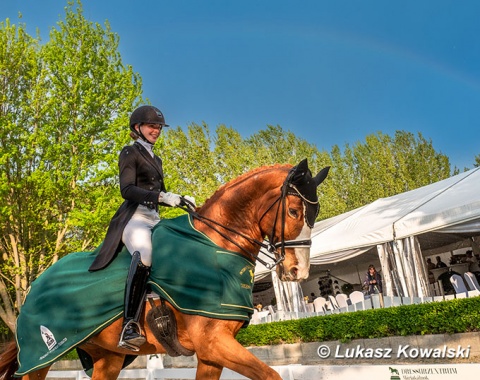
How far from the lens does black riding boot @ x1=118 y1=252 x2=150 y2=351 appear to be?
13.3 ft

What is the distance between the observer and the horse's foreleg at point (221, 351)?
3426 mm

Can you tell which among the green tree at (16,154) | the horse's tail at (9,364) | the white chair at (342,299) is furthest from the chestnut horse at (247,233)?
the green tree at (16,154)

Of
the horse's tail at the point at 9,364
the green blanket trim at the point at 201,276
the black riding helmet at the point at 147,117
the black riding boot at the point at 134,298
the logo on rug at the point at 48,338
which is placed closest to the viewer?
the green blanket trim at the point at 201,276

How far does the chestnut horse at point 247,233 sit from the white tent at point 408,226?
889 centimetres

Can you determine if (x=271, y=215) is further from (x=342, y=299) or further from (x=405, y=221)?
(x=342, y=299)

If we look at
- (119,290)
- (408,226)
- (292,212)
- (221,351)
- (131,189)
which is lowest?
(221,351)

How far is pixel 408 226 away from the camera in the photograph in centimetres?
1292

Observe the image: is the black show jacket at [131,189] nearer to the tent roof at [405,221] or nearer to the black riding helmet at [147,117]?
the black riding helmet at [147,117]

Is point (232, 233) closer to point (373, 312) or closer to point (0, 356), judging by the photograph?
point (0, 356)

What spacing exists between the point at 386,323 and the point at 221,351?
766 cm

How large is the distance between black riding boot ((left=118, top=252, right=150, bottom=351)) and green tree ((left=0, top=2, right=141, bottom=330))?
49.3 feet

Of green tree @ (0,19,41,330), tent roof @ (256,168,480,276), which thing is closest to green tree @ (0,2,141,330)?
green tree @ (0,19,41,330)

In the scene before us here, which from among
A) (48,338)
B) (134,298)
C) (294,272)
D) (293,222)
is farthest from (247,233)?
(48,338)

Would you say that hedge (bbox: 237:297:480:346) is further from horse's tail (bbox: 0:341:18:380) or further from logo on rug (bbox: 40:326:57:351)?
horse's tail (bbox: 0:341:18:380)
